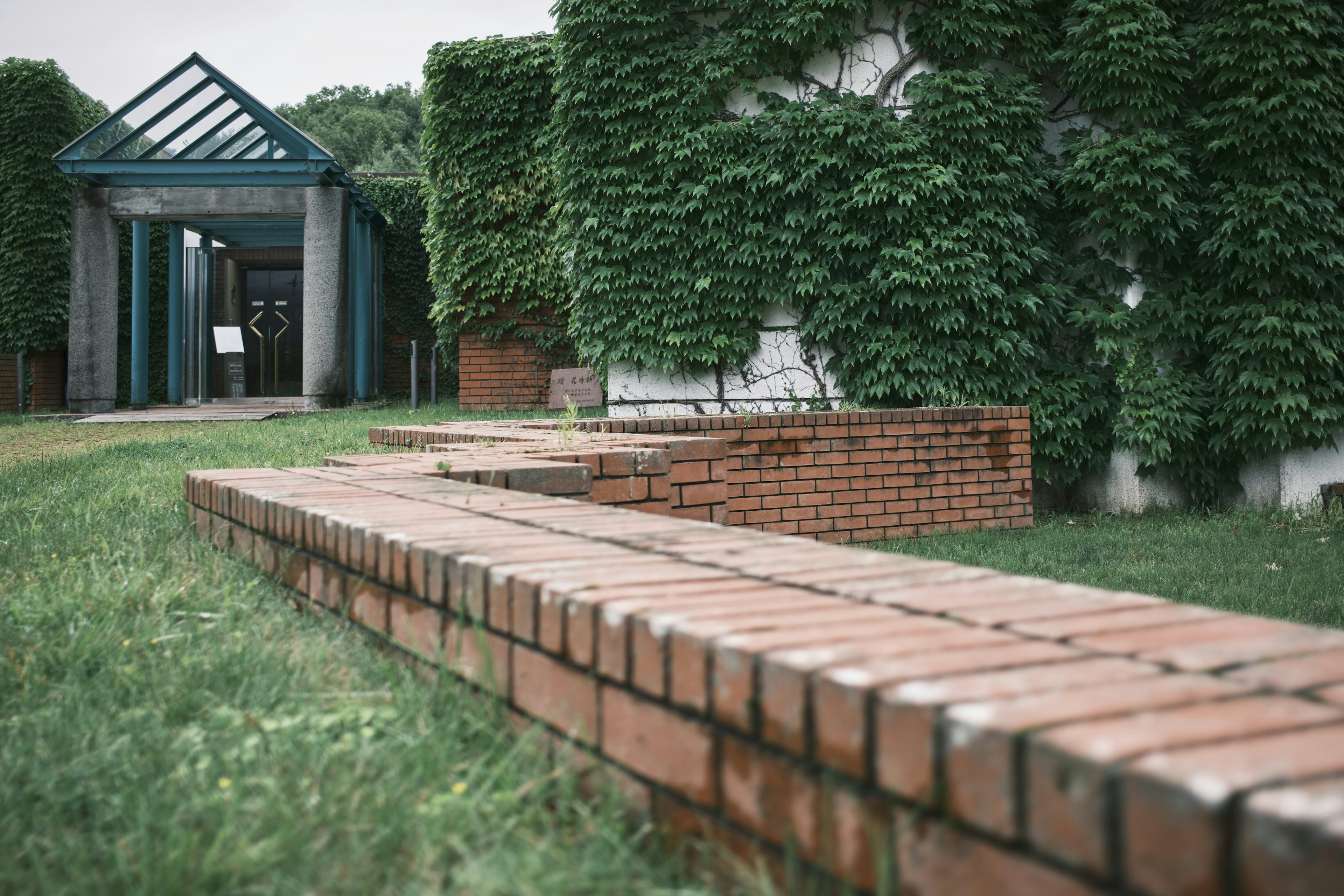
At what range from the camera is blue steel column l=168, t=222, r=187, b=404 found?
13352 mm

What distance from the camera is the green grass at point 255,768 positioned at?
110 cm

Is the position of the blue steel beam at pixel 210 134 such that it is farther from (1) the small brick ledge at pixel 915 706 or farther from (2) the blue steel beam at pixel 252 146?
(1) the small brick ledge at pixel 915 706

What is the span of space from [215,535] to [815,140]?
553 centimetres

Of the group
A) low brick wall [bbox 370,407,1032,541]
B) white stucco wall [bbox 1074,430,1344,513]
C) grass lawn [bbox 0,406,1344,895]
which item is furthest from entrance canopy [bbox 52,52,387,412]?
grass lawn [bbox 0,406,1344,895]

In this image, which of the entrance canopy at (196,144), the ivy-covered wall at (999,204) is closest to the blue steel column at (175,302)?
the entrance canopy at (196,144)

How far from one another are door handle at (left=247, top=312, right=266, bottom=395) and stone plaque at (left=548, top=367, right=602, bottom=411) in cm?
1107

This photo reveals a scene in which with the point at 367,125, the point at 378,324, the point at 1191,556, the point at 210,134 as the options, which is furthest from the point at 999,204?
the point at 367,125

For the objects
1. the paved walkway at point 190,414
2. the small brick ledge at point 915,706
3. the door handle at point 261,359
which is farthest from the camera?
the door handle at point 261,359

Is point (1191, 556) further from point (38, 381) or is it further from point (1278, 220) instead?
point (38, 381)

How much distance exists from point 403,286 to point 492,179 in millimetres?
6529

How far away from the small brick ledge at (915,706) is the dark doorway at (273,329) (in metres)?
18.0

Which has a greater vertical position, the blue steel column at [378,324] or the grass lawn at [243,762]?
the blue steel column at [378,324]

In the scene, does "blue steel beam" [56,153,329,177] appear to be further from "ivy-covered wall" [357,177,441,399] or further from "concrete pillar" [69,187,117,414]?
"ivy-covered wall" [357,177,441,399]

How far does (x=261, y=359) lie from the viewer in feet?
60.1
